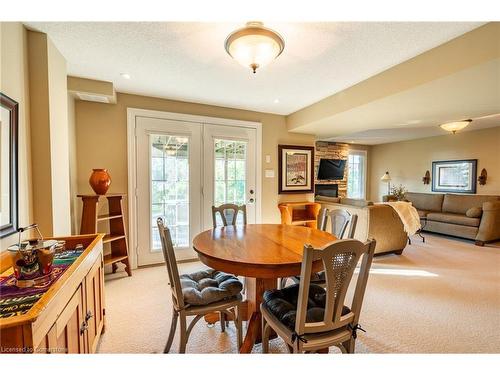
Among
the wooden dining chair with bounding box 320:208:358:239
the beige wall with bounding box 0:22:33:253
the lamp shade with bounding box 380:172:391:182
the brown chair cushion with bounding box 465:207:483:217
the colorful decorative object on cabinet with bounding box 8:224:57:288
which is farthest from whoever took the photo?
the lamp shade with bounding box 380:172:391:182

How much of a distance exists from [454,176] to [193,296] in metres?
6.60

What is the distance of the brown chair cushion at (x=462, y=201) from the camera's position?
473 centimetres

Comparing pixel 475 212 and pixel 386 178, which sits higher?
pixel 386 178

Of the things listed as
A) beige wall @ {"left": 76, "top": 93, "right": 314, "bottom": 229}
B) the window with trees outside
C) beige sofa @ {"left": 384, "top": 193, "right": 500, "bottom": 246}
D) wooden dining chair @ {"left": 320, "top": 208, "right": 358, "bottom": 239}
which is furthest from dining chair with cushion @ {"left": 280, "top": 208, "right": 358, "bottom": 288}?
the window with trees outside

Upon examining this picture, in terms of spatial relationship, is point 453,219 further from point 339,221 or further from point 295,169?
point 339,221

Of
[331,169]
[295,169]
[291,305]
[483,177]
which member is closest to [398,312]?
[291,305]

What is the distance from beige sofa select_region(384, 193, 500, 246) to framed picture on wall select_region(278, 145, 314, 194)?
9.59 ft

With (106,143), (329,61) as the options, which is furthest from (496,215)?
(106,143)

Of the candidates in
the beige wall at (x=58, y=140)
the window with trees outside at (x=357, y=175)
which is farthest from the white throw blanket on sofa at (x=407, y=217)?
the beige wall at (x=58, y=140)

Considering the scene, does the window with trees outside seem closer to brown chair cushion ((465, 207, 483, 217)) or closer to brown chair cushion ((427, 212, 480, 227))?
brown chair cushion ((427, 212, 480, 227))

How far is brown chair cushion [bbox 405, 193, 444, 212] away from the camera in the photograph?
17.8ft

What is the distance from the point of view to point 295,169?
4.25 m
